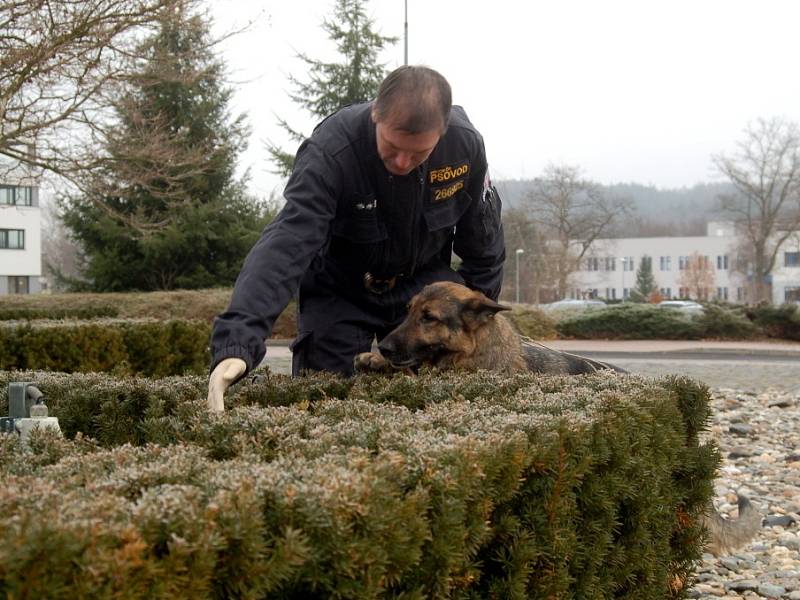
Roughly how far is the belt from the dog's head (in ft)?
0.57

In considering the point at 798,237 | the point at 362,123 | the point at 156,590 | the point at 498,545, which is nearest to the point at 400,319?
the point at 362,123

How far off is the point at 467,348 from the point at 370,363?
28.7 inches

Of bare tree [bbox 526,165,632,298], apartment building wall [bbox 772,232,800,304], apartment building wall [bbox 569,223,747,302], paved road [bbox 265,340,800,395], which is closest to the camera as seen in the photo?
paved road [bbox 265,340,800,395]

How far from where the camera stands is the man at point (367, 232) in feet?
13.4

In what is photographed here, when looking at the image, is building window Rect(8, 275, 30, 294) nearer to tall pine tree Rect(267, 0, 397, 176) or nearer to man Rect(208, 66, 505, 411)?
tall pine tree Rect(267, 0, 397, 176)

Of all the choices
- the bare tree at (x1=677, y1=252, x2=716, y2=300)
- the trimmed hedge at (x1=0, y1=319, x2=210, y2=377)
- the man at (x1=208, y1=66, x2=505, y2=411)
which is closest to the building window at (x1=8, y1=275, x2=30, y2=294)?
the bare tree at (x1=677, y1=252, x2=716, y2=300)

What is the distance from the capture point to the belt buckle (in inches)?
227

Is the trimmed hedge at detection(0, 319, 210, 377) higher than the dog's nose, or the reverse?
the dog's nose

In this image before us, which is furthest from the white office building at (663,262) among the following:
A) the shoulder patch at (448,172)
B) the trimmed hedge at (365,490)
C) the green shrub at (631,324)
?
the trimmed hedge at (365,490)

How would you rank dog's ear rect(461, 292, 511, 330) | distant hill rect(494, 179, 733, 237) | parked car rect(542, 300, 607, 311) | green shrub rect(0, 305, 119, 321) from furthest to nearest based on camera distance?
distant hill rect(494, 179, 733, 237)
parked car rect(542, 300, 607, 311)
green shrub rect(0, 305, 119, 321)
dog's ear rect(461, 292, 511, 330)

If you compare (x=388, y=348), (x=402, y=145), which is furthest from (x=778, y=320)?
(x=402, y=145)

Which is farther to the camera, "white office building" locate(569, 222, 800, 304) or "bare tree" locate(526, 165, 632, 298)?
"white office building" locate(569, 222, 800, 304)

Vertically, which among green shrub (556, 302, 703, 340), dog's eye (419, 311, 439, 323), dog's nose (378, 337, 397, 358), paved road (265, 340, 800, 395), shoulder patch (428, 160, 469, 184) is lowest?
paved road (265, 340, 800, 395)

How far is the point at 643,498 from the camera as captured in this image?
3977 mm
